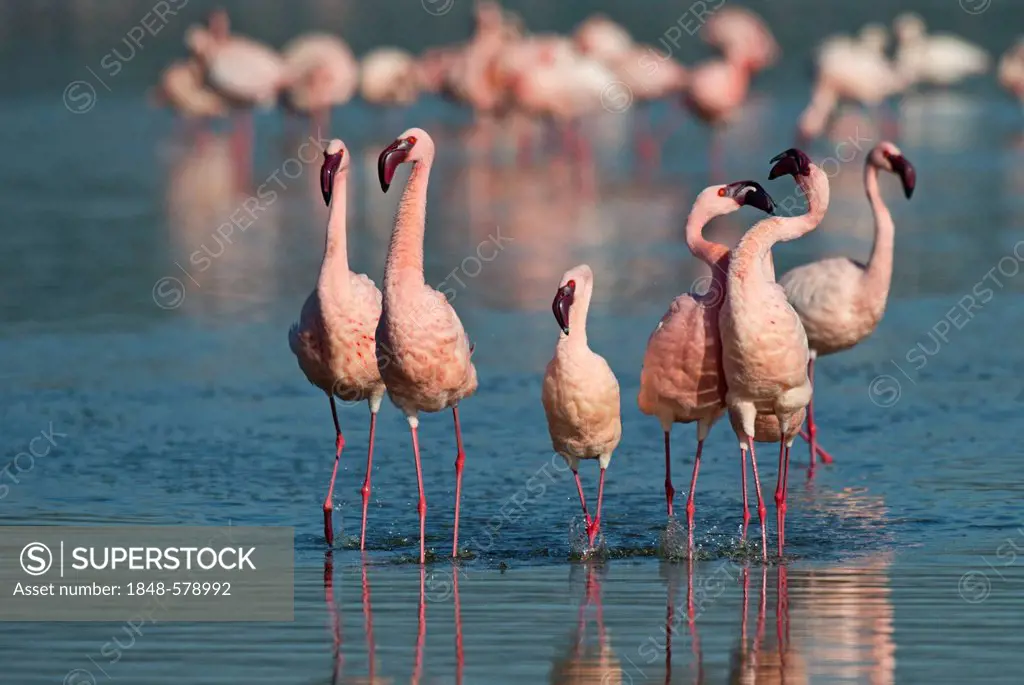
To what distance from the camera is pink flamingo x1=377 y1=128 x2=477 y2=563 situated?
730cm

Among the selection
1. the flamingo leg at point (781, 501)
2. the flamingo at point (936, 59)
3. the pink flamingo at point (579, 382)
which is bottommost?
the flamingo leg at point (781, 501)

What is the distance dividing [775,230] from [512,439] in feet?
9.06

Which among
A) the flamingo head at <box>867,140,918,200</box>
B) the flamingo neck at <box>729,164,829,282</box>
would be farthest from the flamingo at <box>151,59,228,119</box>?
the flamingo neck at <box>729,164,829,282</box>

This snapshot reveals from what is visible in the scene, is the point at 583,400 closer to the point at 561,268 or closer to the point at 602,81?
the point at 561,268

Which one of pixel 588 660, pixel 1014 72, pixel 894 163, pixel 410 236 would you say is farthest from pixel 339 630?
pixel 1014 72

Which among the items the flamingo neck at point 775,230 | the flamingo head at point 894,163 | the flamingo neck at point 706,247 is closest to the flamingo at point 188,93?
the flamingo head at point 894,163

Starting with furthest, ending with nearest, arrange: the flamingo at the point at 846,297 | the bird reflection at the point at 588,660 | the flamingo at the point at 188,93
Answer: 1. the flamingo at the point at 188,93
2. the flamingo at the point at 846,297
3. the bird reflection at the point at 588,660

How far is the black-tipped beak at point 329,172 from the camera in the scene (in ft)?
24.9

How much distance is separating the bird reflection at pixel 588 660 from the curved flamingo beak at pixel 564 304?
3.66ft

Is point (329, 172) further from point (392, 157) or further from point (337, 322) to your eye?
point (337, 322)

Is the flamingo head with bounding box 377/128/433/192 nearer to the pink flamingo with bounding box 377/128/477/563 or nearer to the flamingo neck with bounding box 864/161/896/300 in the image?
the pink flamingo with bounding box 377/128/477/563

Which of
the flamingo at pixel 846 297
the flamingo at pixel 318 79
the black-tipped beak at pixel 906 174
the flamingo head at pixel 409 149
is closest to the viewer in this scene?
the flamingo head at pixel 409 149

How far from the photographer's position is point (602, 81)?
2400 centimetres

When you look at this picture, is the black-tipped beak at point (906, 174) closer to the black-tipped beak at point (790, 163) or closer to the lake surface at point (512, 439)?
the lake surface at point (512, 439)
